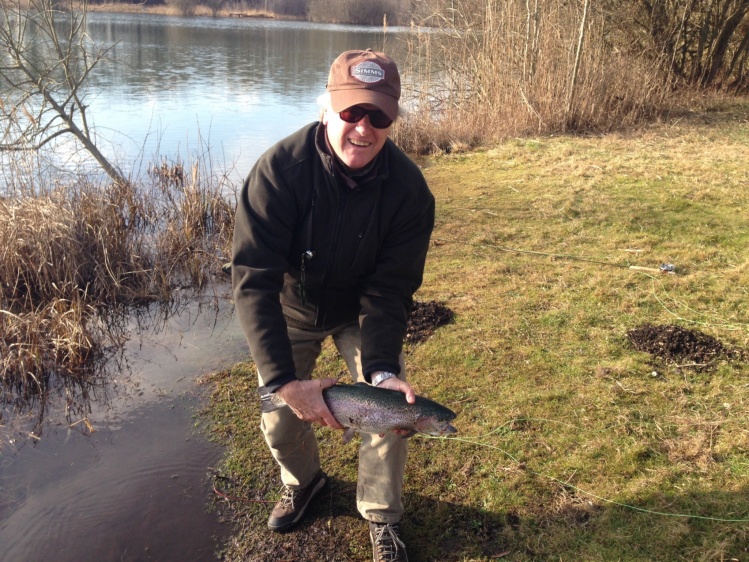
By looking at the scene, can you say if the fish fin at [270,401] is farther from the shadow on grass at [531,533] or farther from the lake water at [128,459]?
the lake water at [128,459]

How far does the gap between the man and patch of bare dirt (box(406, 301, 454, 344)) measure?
5.75 feet

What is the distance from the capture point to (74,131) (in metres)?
8.45

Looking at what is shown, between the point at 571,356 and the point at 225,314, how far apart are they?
128 inches

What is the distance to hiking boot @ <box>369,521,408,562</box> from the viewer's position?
283cm

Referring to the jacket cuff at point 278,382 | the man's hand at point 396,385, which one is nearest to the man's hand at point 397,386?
the man's hand at point 396,385

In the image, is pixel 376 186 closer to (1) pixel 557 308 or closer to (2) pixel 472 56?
(1) pixel 557 308

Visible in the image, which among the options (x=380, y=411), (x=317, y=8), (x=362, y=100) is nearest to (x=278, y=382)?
(x=380, y=411)

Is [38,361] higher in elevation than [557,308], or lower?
lower

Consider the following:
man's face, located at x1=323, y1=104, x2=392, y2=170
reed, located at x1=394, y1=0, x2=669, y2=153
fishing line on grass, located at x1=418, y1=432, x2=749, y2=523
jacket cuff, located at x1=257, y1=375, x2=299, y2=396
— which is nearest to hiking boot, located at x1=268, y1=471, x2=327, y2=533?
jacket cuff, located at x1=257, y1=375, x2=299, y2=396

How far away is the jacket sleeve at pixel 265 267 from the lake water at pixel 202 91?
21.6ft

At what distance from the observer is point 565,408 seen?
375 cm

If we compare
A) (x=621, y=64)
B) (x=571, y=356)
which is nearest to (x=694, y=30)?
(x=621, y=64)

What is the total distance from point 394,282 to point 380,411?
63 centimetres

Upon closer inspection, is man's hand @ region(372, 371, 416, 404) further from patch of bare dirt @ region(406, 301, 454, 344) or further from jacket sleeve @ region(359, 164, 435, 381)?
patch of bare dirt @ region(406, 301, 454, 344)
